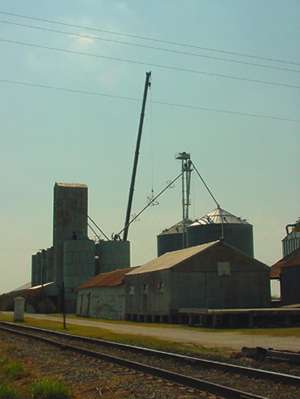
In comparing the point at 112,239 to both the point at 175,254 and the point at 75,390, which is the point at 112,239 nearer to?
the point at 175,254

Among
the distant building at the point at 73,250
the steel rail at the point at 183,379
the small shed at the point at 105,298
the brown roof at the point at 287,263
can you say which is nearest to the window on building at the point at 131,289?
the small shed at the point at 105,298

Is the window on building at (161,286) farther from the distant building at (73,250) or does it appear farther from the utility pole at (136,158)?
the utility pole at (136,158)

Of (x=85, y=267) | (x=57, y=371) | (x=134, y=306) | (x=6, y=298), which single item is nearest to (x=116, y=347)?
(x=57, y=371)

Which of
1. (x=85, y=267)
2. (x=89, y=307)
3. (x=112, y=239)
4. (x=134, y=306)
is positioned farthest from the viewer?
(x=112, y=239)

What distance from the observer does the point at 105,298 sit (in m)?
61.6

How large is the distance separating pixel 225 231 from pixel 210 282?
24.1 m

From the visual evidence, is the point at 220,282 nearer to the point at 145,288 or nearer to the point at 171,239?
the point at 145,288

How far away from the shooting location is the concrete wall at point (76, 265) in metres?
82.9

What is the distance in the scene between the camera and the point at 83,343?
26.9 meters

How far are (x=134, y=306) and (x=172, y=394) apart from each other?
134 feet

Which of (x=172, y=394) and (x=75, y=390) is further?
(x=75, y=390)

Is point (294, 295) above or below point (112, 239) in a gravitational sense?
below

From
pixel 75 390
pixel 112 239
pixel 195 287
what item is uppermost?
pixel 112 239

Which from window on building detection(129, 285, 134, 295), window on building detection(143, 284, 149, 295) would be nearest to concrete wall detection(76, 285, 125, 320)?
window on building detection(129, 285, 134, 295)
